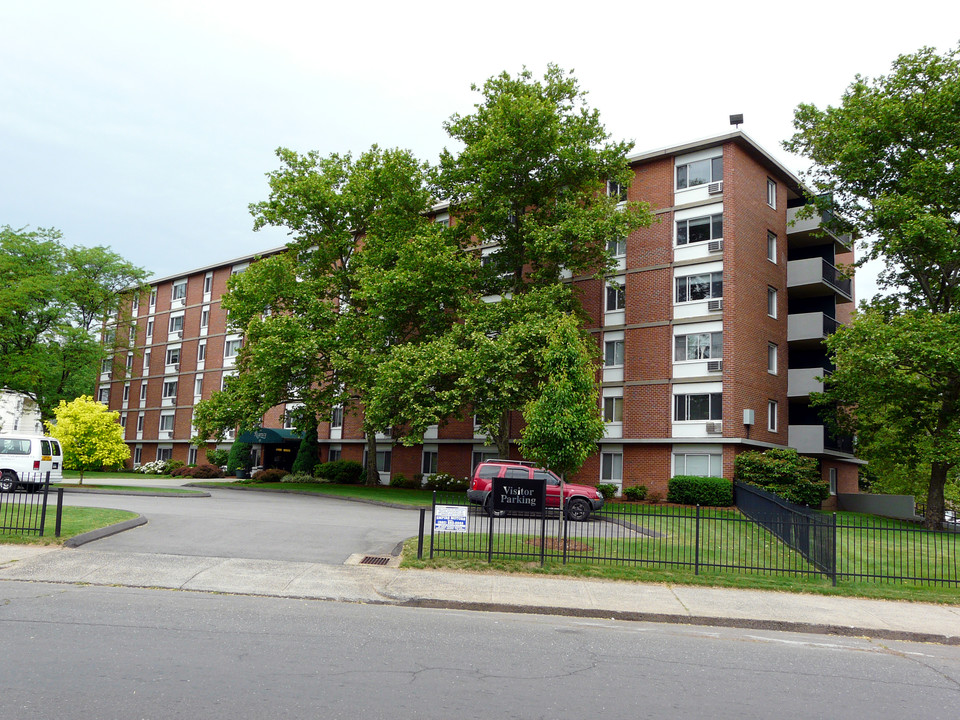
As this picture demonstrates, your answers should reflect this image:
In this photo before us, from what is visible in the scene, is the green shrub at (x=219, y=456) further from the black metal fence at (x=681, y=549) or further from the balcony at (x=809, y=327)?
the black metal fence at (x=681, y=549)

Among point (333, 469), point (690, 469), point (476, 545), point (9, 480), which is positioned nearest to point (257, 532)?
point (476, 545)

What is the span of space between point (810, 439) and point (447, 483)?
1705cm

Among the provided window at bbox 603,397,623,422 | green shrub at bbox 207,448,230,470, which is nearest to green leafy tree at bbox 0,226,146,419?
green shrub at bbox 207,448,230,470

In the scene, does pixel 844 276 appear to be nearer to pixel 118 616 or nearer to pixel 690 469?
pixel 690 469

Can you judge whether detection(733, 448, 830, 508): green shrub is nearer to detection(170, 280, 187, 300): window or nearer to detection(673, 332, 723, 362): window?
detection(673, 332, 723, 362): window

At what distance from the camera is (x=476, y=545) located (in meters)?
14.8

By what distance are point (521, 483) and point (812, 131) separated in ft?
76.8

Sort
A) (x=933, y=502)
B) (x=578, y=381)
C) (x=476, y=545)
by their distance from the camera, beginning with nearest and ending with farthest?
(x=476, y=545)
(x=578, y=381)
(x=933, y=502)

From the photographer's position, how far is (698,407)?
30.9 metres

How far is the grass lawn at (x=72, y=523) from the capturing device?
46.1 feet

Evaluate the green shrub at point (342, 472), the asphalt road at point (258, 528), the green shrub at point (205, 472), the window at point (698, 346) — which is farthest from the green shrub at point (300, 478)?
the window at point (698, 346)

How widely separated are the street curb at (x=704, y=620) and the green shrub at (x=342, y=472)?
98.5ft

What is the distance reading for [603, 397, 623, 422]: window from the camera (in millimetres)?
33094

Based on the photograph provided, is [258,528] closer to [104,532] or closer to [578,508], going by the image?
[104,532]
